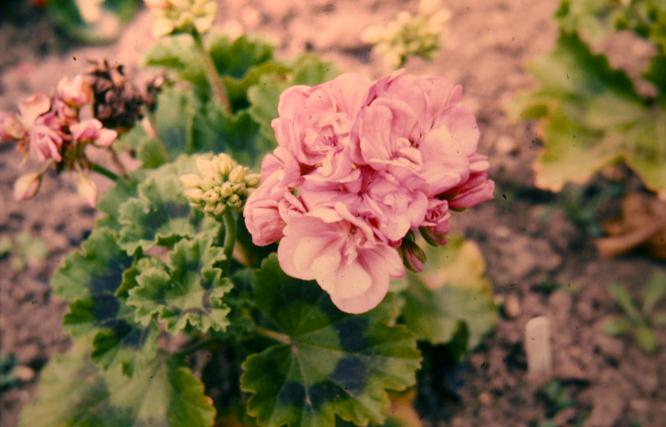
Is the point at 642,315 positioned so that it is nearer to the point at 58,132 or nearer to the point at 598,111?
the point at 598,111

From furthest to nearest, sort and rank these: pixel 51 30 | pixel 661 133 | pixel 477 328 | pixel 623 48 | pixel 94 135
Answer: pixel 51 30, pixel 623 48, pixel 661 133, pixel 477 328, pixel 94 135

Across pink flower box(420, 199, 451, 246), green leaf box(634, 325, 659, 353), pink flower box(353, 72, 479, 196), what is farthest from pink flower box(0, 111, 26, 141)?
green leaf box(634, 325, 659, 353)

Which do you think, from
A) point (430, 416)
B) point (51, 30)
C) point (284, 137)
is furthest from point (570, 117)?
point (51, 30)

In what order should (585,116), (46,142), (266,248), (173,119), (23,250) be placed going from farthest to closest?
1. (23,250)
2. (585,116)
3. (173,119)
4. (266,248)
5. (46,142)

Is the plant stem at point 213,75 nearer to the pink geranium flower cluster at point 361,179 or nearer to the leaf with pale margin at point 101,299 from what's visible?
the leaf with pale margin at point 101,299

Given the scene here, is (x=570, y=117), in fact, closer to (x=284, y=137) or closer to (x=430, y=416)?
(x=430, y=416)

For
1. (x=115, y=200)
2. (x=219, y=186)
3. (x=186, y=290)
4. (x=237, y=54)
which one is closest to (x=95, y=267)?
(x=115, y=200)

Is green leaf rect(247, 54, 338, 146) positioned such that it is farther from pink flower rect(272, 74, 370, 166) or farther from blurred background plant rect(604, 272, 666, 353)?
blurred background plant rect(604, 272, 666, 353)

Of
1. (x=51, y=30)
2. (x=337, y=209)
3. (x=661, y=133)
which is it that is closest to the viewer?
(x=337, y=209)
